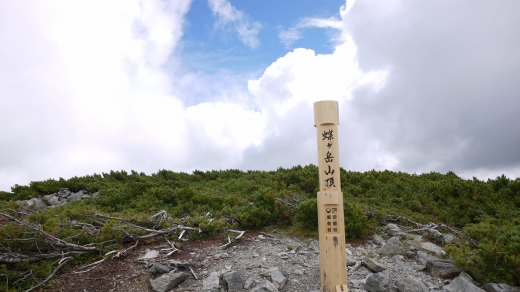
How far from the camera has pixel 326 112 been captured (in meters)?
7.35

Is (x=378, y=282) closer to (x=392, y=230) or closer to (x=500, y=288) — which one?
(x=500, y=288)

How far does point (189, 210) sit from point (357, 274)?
5404 millimetres

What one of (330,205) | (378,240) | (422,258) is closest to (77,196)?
(378,240)

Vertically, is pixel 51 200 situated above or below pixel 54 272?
above

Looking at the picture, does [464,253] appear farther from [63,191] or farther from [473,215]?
[63,191]

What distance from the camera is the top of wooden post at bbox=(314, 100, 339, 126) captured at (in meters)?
7.34

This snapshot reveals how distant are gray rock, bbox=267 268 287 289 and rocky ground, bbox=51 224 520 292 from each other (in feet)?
0.06

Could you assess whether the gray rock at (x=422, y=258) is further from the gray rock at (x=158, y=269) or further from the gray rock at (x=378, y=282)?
the gray rock at (x=158, y=269)

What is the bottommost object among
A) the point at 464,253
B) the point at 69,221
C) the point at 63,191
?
the point at 464,253

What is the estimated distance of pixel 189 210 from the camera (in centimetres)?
1193

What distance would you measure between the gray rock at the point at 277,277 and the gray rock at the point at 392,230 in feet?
12.2

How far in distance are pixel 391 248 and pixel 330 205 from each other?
116 inches

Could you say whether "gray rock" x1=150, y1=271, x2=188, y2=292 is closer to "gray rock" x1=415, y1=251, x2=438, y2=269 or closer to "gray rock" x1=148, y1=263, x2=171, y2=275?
"gray rock" x1=148, y1=263, x2=171, y2=275

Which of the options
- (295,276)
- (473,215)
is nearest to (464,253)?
(295,276)
